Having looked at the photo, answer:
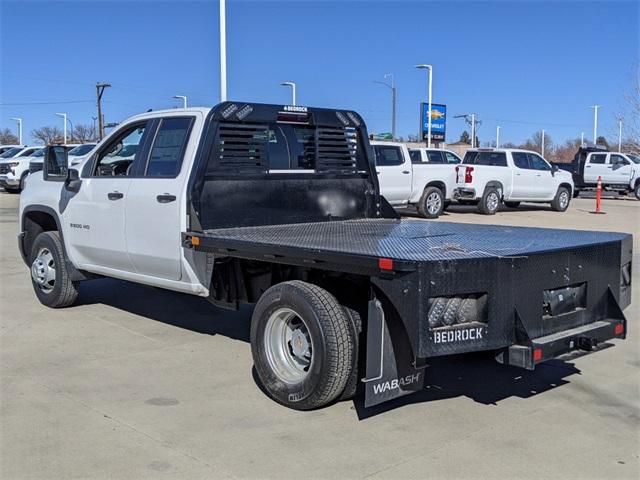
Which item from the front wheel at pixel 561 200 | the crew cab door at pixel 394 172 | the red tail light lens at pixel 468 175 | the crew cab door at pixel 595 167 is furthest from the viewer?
the crew cab door at pixel 595 167

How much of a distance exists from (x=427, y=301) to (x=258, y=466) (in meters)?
1.33

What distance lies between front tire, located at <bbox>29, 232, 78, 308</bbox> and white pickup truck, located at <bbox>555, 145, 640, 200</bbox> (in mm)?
27358

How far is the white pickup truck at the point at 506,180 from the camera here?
2084 cm

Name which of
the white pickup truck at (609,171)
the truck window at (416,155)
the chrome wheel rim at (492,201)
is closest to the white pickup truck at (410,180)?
the chrome wheel rim at (492,201)

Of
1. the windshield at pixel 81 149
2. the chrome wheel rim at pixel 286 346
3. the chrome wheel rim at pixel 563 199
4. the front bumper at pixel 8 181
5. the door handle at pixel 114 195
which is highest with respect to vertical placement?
the windshield at pixel 81 149

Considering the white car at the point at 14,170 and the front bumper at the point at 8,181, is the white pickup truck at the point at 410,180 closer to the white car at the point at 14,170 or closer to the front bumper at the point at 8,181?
the white car at the point at 14,170

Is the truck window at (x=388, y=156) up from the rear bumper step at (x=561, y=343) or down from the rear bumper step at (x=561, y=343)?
up

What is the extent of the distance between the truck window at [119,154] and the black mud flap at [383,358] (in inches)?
139

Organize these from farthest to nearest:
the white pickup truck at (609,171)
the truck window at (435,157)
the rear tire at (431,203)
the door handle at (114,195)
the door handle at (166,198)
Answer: the white pickup truck at (609,171), the truck window at (435,157), the rear tire at (431,203), the door handle at (114,195), the door handle at (166,198)

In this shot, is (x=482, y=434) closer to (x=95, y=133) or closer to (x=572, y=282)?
(x=572, y=282)

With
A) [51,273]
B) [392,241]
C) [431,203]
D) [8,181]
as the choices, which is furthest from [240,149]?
[8,181]

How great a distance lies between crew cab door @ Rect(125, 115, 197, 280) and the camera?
607 cm

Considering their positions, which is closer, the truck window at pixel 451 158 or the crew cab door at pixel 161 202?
the crew cab door at pixel 161 202

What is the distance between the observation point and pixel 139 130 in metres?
6.94
